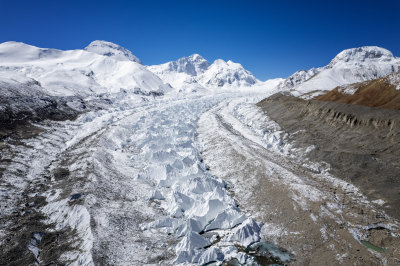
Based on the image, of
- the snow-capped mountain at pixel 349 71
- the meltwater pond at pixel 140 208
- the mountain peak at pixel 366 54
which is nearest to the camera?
the meltwater pond at pixel 140 208

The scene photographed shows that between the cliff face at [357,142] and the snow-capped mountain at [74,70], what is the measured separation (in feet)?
196

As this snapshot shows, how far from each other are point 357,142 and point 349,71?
74.1 m

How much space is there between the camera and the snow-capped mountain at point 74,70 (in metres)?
77.1

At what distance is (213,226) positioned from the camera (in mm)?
13953

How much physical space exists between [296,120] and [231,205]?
75.1 feet

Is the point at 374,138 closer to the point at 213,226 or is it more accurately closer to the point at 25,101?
the point at 213,226

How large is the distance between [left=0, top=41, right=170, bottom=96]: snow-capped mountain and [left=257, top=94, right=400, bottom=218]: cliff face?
59.8 metres

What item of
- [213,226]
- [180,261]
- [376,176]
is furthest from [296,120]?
[180,261]

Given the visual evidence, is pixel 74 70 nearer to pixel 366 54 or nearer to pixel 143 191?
pixel 143 191

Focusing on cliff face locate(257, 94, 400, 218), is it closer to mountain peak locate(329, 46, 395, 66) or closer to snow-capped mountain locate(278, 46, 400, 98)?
snow-capped mountain locate(278, 46, 400, 98)

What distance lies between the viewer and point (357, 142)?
2317 centimetres

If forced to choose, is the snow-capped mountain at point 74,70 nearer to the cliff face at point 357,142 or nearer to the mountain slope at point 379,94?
the cliff face at point 357,142

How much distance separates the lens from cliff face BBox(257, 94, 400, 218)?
17281mm

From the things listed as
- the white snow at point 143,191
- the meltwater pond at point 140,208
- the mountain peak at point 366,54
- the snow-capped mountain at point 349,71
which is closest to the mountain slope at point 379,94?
the white snow at point 143,191
